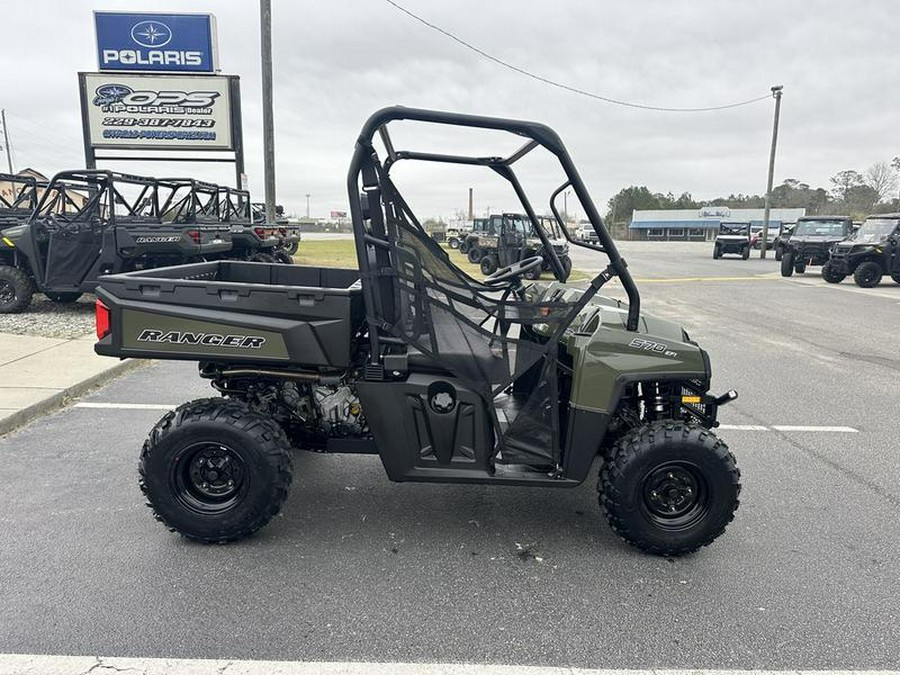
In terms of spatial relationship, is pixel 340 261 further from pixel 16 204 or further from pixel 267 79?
→ pixel 16 204

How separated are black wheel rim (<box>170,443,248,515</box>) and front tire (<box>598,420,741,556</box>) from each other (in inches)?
73.0

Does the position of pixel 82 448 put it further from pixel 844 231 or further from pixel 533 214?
pixel 844 231

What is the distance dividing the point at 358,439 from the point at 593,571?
1.38 meters

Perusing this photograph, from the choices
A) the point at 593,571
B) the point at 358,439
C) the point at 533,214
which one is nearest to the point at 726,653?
the point at 593,571

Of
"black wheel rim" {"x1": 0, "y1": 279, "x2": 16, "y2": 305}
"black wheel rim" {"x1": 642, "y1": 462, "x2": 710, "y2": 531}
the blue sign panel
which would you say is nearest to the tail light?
"black wheel rim" {"x1": 642, "y1": 462, "x2": 710, "y2": 531}

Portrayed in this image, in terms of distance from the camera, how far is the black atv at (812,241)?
20250 mm

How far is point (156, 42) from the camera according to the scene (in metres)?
17.5

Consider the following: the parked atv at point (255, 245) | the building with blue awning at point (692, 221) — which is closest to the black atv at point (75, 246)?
the parked atv at point (255, 245)

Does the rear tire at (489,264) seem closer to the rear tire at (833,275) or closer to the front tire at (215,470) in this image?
the rear tire at (833,275)

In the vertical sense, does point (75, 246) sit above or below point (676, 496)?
above

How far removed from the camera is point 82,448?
170 inches

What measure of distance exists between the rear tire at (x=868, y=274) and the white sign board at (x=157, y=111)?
18.1 meters

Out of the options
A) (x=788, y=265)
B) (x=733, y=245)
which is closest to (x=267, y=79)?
(x=788, y=265)

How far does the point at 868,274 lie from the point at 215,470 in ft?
61.0
